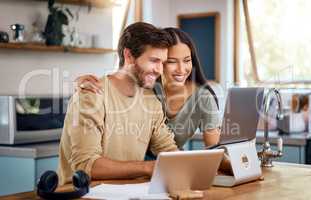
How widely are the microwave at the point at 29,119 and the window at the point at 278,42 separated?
7.21ft

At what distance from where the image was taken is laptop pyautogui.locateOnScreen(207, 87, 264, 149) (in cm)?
257

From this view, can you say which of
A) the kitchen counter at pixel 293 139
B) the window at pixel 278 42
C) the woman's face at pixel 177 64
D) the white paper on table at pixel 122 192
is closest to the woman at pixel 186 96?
the woman's face at pixel 177 64

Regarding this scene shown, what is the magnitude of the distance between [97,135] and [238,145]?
57 cm

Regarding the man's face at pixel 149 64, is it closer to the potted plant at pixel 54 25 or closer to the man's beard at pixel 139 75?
the man's beard at pixel 139 75

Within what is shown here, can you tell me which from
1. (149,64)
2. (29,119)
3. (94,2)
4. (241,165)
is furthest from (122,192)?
(94,2)

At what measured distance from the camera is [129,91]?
2494 millimetres

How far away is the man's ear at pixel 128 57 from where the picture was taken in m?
2.45

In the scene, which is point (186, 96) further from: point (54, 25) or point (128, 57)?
point (54, 25)

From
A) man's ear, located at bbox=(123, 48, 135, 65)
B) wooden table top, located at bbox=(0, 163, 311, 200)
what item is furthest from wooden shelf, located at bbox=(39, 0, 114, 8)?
wooden table top, located at bbox=(0, 163, 311, 200)

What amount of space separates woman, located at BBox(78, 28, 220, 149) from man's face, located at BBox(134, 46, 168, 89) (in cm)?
23

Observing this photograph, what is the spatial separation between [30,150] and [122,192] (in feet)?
5.60

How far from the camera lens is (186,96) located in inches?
110

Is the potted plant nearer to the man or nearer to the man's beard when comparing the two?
the man

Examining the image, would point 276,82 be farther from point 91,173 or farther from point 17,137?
point 91,173
